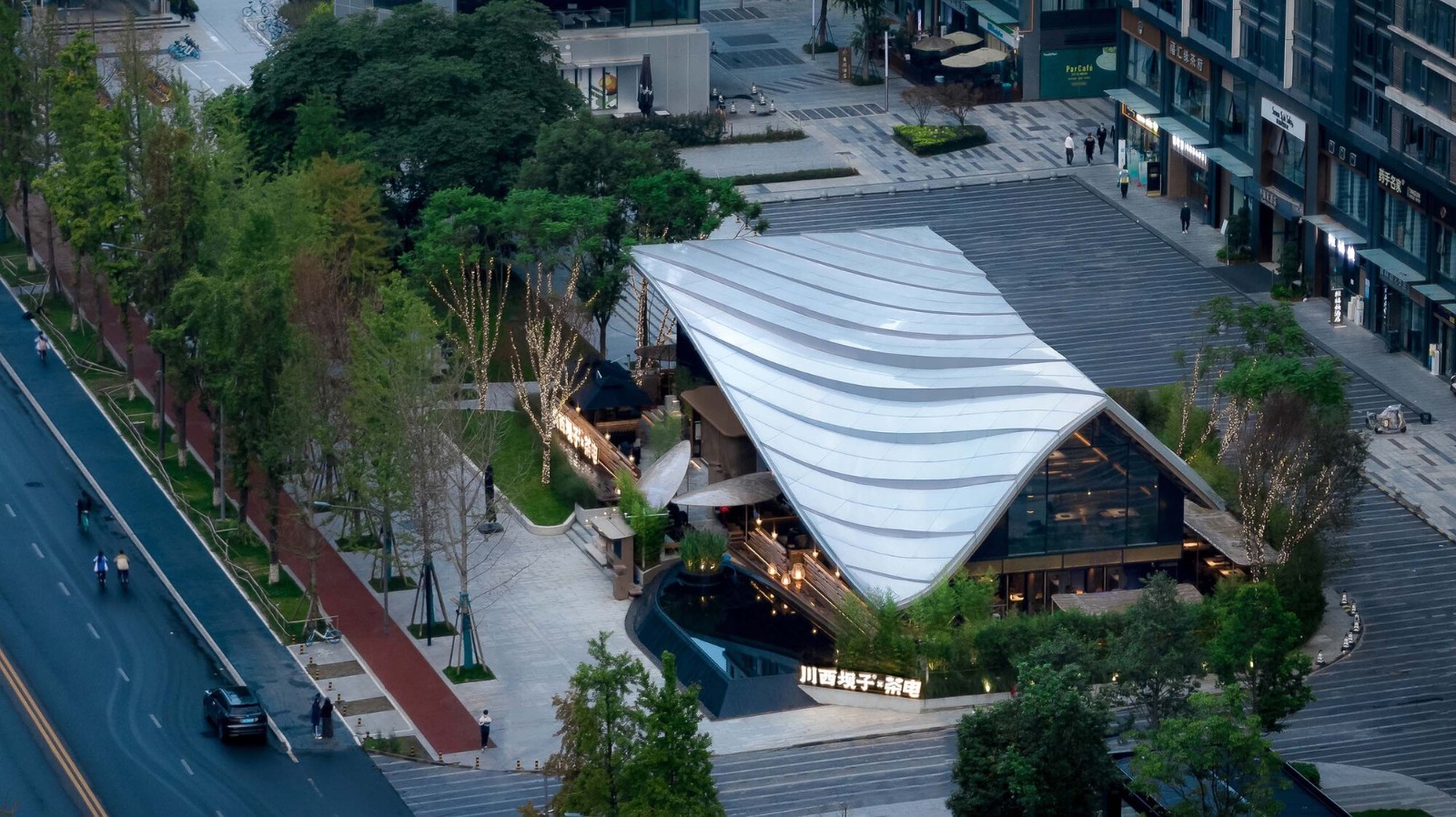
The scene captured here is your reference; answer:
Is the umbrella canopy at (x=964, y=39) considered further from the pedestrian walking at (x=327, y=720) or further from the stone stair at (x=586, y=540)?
the pedestrian walking at (x=327, y=720)

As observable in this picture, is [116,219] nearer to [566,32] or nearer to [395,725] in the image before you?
[395,725]

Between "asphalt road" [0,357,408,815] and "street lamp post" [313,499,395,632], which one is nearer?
"asphalt road" [0,357,408,815]

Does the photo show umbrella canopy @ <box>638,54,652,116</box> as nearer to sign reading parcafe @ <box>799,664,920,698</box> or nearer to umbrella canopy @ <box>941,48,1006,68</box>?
umbrella canopy @ <box>941,48,1006,68</box>

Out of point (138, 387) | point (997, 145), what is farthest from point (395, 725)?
point (997, 145)

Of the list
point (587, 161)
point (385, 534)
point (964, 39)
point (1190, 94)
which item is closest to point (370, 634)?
point (385, 534)

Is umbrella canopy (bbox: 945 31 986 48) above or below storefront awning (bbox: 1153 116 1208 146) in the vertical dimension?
above

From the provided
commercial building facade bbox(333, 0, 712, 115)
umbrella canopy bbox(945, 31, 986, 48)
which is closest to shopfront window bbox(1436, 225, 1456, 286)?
umbrella canopy bbox(945, 31, 986, 48)

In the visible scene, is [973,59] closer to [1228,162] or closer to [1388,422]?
[1228,162]
